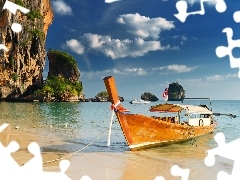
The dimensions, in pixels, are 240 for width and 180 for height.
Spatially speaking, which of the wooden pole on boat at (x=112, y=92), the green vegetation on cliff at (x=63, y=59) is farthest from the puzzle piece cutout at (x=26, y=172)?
the green vegetation on cliff at (x=63, y=59)

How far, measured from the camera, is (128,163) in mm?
9062

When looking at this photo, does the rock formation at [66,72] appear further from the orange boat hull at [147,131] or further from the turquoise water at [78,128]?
the orange boat hull at [147,131]

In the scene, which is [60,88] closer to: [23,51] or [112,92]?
[23,51]

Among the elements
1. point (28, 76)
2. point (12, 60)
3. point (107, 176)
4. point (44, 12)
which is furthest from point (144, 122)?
point (44, 12)

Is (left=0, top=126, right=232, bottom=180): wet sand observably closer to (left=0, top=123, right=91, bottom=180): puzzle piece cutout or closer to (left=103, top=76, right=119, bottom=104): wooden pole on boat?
(left=0, top=123, right=91, bottom=180): puzzle piece cutout

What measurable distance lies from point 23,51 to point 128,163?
6635 centimetres

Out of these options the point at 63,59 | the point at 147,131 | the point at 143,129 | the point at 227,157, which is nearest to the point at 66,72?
the point at 63,59

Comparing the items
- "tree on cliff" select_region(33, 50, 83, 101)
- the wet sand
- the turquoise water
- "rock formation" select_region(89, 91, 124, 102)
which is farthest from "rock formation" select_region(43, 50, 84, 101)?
the wet sand

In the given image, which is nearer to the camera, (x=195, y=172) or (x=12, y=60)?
(x=195, y=172)

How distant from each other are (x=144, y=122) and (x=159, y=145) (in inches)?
68.8

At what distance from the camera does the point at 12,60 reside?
66.2m

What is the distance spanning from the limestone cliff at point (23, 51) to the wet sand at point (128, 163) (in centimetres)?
5646

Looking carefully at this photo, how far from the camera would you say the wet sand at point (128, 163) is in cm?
757

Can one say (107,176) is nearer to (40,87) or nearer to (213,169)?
(213,169)
